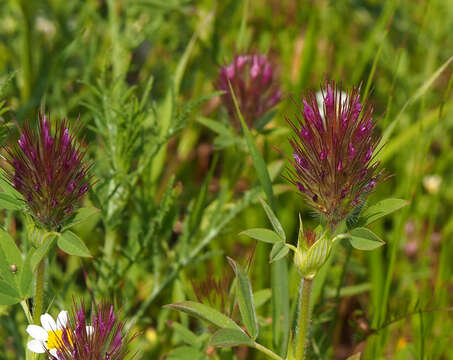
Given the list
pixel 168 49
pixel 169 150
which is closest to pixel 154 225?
pixel 169 150

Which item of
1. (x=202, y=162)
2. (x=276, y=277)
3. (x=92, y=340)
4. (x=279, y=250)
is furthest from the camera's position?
(x=202, y=162)

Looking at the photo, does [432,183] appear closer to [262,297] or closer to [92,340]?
[262,297]

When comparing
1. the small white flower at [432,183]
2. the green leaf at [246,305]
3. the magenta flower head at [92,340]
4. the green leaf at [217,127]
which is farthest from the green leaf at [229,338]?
the small white flower at [432,183]

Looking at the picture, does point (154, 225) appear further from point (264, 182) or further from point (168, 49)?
point (168, 49)

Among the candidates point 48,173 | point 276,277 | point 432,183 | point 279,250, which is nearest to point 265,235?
point 279,250

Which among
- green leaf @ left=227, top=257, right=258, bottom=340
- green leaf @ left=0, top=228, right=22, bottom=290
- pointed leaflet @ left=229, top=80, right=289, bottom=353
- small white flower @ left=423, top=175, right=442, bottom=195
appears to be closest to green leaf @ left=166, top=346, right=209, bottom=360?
pointed leaflet @ left=229, top=80, right=289, bottom=353

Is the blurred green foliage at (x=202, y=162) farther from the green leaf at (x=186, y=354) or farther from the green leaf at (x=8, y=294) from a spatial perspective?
the green leaf at (x=8, y=294)
